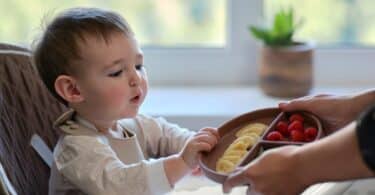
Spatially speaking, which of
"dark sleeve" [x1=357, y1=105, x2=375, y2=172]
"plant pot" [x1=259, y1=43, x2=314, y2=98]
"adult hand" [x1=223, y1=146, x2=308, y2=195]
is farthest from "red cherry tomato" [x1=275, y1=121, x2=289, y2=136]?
"plant pot" [x1=259, y1=43, x2=314, y2=98]

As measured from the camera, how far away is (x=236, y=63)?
2.03 meters

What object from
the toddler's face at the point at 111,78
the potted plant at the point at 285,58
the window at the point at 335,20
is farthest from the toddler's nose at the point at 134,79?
the window at the point at 335,20

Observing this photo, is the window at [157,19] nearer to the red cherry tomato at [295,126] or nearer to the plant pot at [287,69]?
the plant pot at [287,69]

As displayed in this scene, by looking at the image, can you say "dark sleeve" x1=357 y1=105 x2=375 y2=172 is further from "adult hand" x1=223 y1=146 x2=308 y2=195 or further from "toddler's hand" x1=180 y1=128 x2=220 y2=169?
"toddler's hand" x1=180 y1=128 x2=220 y2=169

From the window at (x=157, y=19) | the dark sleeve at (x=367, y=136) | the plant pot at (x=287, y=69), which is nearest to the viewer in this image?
the dark sleeve at (x=367, y=136)

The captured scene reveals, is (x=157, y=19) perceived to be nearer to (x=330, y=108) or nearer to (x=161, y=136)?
(x=161, y=136)

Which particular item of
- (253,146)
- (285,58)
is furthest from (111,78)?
(285,58)

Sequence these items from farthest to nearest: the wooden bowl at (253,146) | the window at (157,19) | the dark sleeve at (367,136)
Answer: the window at (157,19), the wooden bowl at (253,146), the dark sleeve at (367,136)

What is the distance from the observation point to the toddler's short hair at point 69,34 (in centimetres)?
124

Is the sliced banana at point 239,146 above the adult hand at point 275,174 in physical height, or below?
below

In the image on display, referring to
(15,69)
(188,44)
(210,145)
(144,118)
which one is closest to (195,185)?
(144,118)

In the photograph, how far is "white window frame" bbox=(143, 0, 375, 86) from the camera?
6.55 ft

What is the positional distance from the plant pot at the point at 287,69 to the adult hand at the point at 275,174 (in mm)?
826

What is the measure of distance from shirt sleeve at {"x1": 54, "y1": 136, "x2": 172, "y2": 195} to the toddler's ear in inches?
3.3
